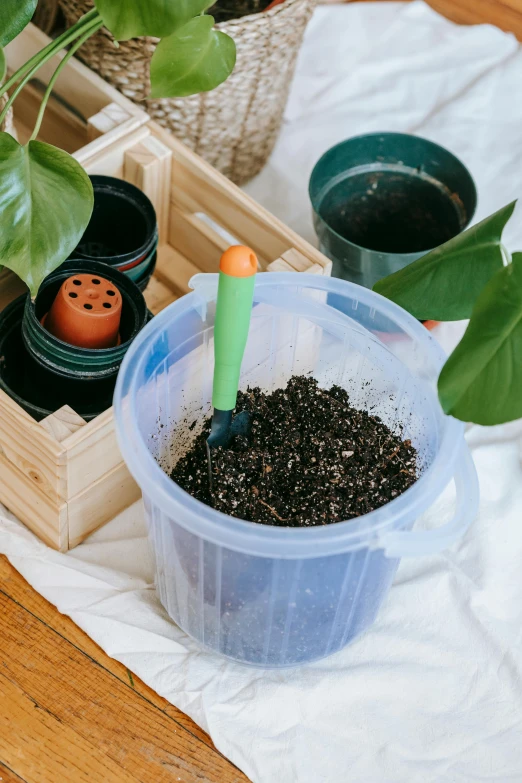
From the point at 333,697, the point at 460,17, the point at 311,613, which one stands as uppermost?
the point at 460,17

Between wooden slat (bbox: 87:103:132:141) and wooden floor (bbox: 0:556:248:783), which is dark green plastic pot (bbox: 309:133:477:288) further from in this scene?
wooden floor (bbox: 0:556:248:783)

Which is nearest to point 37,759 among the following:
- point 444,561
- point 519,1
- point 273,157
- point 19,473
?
point 19,473

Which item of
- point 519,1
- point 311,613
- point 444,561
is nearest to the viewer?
point 311,613

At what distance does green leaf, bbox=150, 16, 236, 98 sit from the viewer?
70 cm

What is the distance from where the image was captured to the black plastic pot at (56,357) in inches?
29.3

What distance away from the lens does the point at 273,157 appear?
1.14m

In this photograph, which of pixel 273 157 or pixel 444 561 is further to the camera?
pixel 273 157

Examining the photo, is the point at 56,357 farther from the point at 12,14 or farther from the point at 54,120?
the point at 54,120

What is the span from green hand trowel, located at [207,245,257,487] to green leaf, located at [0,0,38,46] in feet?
0.88

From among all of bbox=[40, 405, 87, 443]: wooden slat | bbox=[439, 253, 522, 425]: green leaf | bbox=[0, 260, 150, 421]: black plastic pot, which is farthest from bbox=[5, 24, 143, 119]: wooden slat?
bbox=[439, 253, 522, 425]: green leaf

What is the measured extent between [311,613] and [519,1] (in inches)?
39.9

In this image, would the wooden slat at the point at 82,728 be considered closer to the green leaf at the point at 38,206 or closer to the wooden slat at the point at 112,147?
the green leaf at the point at 38,206

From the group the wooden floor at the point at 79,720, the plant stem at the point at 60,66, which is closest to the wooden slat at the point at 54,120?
the plant stem at the point at 60,66

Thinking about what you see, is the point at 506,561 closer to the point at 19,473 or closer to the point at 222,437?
the point at 222,437
